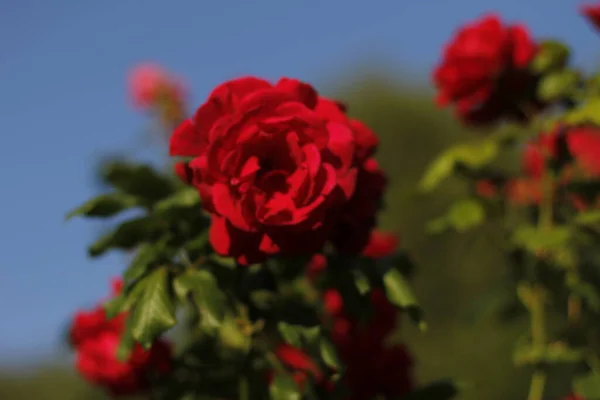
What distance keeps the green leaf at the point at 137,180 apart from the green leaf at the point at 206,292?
25 cm

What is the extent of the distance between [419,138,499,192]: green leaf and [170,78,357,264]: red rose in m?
0.90

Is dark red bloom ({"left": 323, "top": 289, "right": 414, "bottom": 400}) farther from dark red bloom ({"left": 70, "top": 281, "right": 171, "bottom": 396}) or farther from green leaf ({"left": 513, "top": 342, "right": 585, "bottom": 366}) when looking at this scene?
dark red bloom ({"left": 70, "top": 281, "right": 171, "bottom": 396})

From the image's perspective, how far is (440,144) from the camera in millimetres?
28062

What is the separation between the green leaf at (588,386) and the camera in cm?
238

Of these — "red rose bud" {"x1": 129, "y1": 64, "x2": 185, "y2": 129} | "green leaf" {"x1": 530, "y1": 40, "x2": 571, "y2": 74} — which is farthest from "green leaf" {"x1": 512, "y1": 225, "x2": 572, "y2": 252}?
"red rose bud" {"x1": 129, "y1": 64, "x2": 185, "y2": 129}

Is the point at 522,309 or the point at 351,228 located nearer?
the point at 351,228

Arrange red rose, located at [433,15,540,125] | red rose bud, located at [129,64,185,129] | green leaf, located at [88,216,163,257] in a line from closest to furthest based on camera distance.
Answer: green leaf, located at [88,216,163,257]
red rose, located at [433,15,540,125]
red rose bud, located at [129,64,185,129]

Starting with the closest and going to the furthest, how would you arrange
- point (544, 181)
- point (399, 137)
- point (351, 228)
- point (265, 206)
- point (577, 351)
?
point (265, 206) → point (351, 228) → point (577, 351) → point (544, 181) → point (399, 137)

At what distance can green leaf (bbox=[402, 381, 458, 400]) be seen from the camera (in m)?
2.21

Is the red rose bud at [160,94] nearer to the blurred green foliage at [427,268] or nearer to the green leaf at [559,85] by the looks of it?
the green leaf at [559,85]

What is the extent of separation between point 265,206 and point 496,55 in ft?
4.48

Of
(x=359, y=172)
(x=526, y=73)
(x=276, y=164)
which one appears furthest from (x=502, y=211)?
(x=276, y=164)

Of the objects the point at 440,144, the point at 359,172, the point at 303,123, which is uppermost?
the point at 303,123

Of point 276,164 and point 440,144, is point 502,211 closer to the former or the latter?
point 276,164
